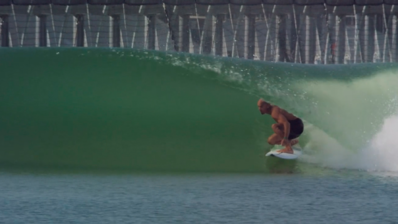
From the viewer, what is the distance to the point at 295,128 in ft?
49.3

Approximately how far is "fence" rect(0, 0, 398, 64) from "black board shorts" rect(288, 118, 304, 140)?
1047 cm

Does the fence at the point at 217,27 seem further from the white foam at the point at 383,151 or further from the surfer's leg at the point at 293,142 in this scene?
the white foam at the point at 383,151

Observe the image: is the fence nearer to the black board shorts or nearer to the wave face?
the wave face

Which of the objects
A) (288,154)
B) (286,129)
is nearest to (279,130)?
(286,129)

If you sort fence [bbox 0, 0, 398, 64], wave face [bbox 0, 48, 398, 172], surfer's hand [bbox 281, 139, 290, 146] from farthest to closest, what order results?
1. fence [bbox 0, 0, 398, 64]
2. surfer's hand [bbox 281, 139, 290, 146]
3. wave face [bbox 0, 48, 398, 172]

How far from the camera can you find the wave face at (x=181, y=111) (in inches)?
586

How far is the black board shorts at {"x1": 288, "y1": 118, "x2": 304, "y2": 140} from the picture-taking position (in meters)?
15.0

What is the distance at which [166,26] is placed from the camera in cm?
2567

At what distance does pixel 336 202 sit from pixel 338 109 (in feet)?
15.3

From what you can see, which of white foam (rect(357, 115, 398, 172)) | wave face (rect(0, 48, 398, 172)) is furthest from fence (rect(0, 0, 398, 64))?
white foam (rect(357, 115, 398, 172))

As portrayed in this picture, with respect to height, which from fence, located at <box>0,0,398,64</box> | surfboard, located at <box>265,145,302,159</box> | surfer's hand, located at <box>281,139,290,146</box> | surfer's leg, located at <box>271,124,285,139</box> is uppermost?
fence, located at <box>0,0,398,64</box>

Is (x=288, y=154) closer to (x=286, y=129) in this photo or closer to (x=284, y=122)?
(x=286, y=129)

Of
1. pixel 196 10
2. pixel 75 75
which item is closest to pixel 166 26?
pixel 196 10

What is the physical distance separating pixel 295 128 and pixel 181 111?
87.8 inches
